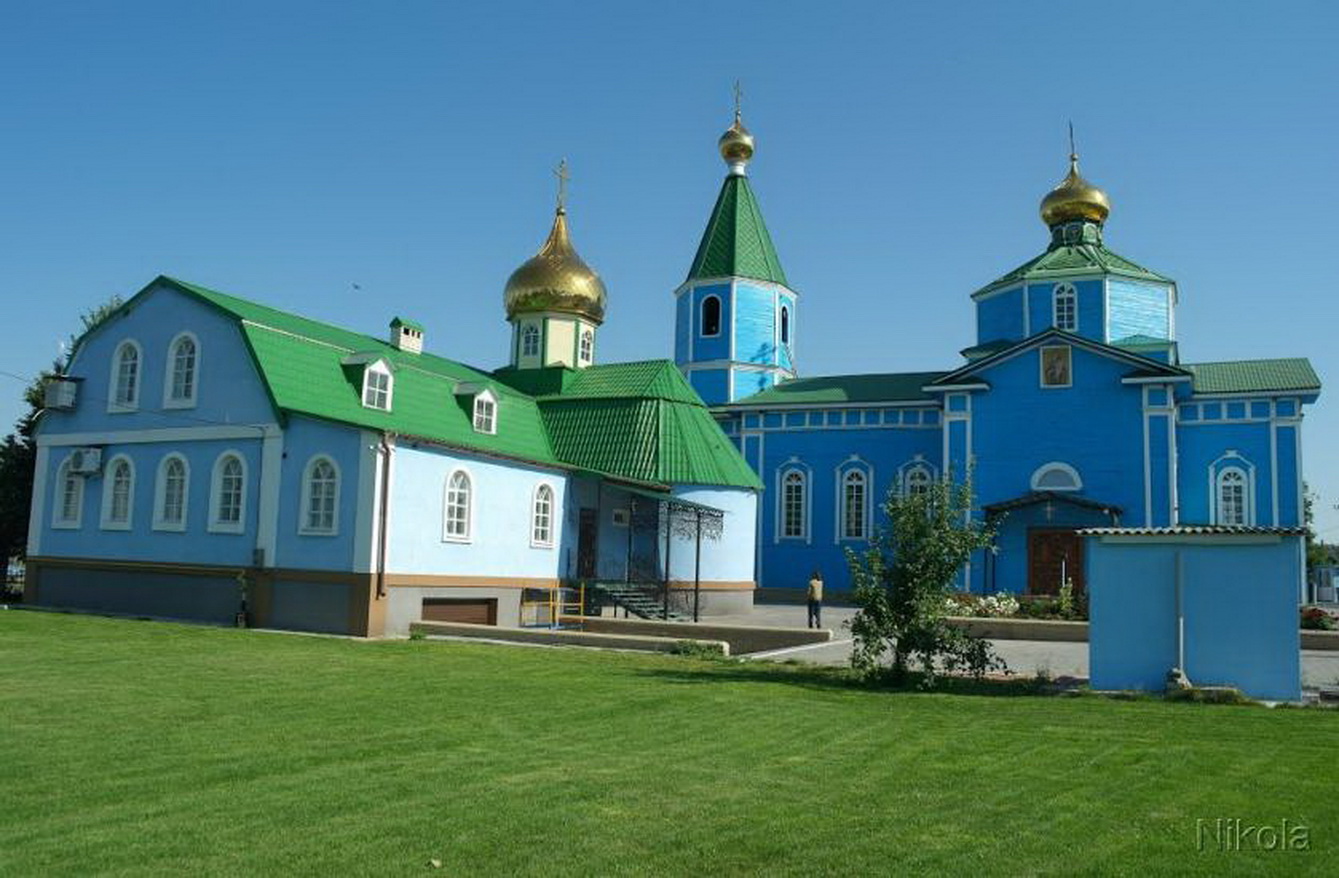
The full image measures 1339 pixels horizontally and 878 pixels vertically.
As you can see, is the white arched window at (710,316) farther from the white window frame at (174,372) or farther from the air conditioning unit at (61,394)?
the air conditioning unit at (61,394)

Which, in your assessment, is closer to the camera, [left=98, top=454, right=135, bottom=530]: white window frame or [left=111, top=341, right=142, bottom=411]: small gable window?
[left=98, top=454, right=135, bottom=530]: white window frame

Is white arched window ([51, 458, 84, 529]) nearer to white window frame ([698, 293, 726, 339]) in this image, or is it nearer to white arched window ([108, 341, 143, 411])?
white arched window ([108, 341, 143, 411])

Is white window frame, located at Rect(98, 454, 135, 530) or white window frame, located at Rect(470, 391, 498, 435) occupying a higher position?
white window frame, located at Rect(470, 391, 498, 435)

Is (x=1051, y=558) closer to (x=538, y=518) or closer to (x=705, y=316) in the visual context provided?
(x=705, y=316)

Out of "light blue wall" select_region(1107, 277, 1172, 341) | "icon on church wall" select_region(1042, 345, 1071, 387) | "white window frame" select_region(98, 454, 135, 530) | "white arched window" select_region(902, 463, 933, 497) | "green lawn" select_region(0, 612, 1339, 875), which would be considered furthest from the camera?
"white arched window" select_region(902, 463, 933, 497)

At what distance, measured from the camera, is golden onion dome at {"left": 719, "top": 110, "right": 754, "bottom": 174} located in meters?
41.1

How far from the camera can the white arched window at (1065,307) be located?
35.7m

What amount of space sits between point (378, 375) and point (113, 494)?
6.20 m

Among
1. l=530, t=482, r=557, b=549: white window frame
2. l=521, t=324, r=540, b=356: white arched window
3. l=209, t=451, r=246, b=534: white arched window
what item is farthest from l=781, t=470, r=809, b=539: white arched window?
l=209, t=451, r=246, b=534: white arched window

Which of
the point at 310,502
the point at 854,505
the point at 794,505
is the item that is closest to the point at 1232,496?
the point at 854,505

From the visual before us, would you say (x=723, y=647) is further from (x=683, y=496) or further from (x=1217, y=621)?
(x=683, y=496)

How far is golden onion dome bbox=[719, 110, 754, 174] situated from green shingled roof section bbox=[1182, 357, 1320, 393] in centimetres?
1693

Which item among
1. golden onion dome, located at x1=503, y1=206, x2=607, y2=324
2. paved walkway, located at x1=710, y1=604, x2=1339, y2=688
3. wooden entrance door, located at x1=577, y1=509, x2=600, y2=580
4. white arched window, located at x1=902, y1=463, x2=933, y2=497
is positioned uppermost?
golden onion dome, located at x1=503, y1=206, x2=607, y2=324

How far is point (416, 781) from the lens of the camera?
7316 millimetres
